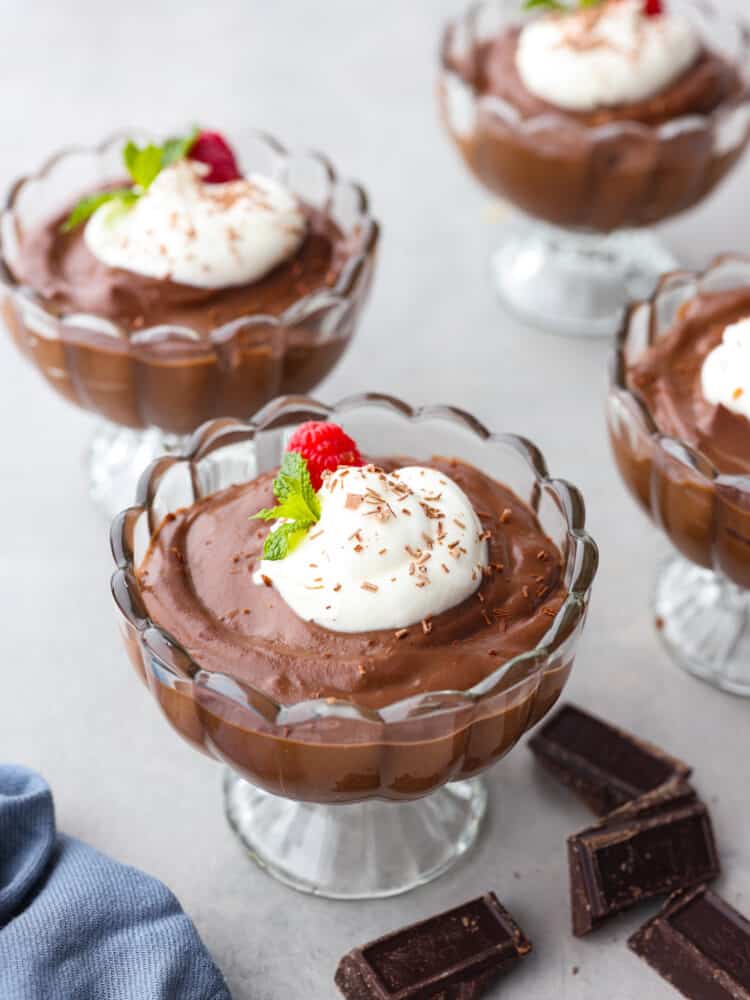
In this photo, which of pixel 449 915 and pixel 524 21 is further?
pixel 524 21

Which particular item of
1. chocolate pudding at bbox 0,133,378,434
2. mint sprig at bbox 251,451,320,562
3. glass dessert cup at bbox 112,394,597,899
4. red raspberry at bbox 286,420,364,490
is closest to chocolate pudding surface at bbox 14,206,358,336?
chocolate pudding at bbox 0,133,378,434

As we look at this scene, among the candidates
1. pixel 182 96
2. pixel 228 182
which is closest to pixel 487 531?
pixel 228 182

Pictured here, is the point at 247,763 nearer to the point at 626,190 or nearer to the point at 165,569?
the point at 165,569

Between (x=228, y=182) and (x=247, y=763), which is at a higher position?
(x=228, y=182)

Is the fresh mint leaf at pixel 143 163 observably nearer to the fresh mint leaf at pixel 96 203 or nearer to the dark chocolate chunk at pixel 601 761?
the fresh mint leaf at pixel 96 203

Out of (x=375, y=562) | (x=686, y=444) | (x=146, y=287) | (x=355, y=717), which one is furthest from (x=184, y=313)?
(x=355, y=717)

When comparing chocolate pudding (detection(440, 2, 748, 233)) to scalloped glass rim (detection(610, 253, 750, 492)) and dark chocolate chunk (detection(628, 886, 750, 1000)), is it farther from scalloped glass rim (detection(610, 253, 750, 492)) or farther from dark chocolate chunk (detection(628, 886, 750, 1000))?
dark chocolate chunk (detection(628, 886, 750, 1000))
